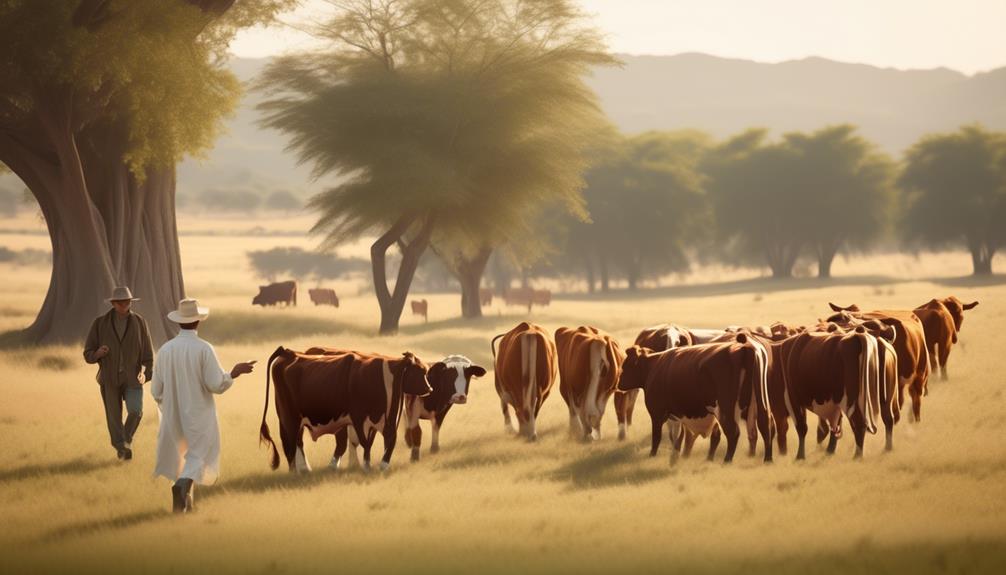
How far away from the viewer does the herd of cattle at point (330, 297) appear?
1807 inches

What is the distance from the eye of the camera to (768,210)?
77.1m

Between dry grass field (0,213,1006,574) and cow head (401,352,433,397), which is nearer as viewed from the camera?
dry grass field (0,213,1006,574)

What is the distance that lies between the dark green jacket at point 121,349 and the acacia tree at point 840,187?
65.9 meters

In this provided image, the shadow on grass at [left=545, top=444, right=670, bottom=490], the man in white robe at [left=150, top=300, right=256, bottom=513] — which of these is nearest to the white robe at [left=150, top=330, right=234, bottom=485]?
the man in white robe at [left=150, top=300, right=256, bottom=513]

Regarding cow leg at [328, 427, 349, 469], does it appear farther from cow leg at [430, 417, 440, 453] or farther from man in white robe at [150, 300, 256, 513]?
man in white robe at [150, 300, 256, 513]

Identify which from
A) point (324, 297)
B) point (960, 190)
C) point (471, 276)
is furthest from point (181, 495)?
point (960, 190)

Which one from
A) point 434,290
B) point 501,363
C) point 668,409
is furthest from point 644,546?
point 434,290

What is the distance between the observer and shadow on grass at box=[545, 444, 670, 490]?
12.9m

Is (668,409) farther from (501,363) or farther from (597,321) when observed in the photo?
(597,321)

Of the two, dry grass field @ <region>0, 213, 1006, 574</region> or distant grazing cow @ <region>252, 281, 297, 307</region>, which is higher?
distant grazing cow @ <region>252, 281, 297, 307</region>

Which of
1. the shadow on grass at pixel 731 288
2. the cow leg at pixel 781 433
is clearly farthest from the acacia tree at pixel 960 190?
the cow leg at pixel 781 433

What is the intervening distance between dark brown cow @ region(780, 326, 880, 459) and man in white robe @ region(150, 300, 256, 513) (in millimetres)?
6510

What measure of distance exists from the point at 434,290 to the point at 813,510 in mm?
78194

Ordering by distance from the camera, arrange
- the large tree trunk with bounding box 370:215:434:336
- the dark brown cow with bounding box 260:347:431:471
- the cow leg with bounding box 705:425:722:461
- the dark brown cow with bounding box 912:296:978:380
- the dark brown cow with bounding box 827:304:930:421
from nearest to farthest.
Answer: the dark brown cow with bounding box 260:347:431:471, the cow leg with bounding box 705:425:722:461, the dark brown cow with bounding box 827:304:930:421, the dark brown cow with bounding box 912:296:978:380, the large tree trunk with bounding box 370:215:434:336
